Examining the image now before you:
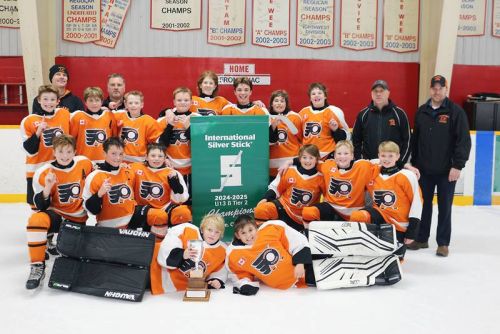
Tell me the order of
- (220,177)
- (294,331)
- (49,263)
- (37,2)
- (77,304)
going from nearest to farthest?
(294,331)
(77,304)
(49,263)
(220,177)
(37,2)

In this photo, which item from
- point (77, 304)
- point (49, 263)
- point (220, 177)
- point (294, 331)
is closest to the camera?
point (294, 331)

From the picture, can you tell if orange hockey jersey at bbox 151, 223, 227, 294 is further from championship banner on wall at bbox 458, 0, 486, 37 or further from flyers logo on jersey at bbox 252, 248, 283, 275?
championship banner on wall at bbox 458, 0, 486, 37

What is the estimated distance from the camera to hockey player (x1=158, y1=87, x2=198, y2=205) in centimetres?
431

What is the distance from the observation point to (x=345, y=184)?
415 cm

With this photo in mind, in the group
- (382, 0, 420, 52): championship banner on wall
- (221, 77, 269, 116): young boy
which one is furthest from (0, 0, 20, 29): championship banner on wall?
(382, 0, 420, 52): championship banner on wall

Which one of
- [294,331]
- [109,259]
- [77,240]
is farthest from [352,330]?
[77,240]

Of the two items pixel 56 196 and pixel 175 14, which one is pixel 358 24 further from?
pixel 56 196

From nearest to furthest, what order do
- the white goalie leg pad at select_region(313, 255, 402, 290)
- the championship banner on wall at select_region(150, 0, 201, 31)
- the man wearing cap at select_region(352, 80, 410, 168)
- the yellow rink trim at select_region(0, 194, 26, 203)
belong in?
the white goalie leg pad at select_region(313, 255, 402, 290) < the man wearing cap at select_region(352, 80, 410, 168) < the yellow rink trim at select_region(0, 194, 26, 203) < the championship banner on wall at select_region(150, 0, 201, 31)

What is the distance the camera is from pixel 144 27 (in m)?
7.88

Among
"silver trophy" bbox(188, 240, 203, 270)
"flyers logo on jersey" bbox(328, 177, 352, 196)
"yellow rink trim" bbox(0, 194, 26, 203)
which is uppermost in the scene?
"flyers logo on jersey" bbox(328, 177, 352, 196)

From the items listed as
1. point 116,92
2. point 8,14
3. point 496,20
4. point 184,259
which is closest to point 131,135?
point 116,92

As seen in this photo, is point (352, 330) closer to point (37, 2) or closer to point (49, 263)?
point (49, 263)

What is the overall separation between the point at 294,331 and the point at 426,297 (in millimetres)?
1017

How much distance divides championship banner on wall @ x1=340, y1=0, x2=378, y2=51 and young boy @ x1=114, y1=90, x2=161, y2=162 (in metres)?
4.57
